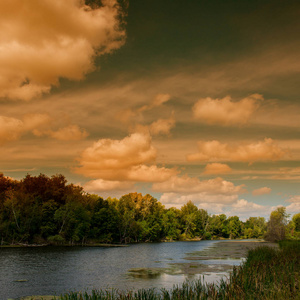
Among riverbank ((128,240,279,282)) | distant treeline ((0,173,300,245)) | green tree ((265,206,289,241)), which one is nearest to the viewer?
riverbank ((128,240,279,282))

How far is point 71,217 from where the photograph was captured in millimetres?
72938

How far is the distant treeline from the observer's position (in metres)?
67.8

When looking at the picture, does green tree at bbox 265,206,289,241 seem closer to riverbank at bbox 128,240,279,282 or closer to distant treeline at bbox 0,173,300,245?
distant treeline at bbox 0,173,300,245

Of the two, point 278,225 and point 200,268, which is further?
point 278,225

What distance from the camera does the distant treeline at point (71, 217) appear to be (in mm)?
67750

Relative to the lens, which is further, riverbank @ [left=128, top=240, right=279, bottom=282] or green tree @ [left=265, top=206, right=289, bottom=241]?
green tree @ [left=265, top=206, right=289, bottom=241]

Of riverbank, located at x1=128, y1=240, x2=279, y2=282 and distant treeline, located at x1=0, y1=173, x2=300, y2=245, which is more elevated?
distant treeline, located at x1=0, y1=173, x2=300, y2=245

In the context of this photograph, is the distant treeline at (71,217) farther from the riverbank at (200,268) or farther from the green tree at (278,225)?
the riverbank at (200,268)

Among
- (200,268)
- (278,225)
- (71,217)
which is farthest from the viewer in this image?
(278,225)

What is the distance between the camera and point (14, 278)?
81.1 ft

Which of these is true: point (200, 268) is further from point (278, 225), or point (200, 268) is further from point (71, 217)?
point (278, 225)

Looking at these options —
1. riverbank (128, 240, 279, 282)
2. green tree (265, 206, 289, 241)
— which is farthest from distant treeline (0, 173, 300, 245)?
riverbank (128, 240, 279, 282)

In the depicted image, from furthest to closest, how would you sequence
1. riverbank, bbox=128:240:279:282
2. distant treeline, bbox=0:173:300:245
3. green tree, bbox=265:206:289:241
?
1. green tree, bbox=265:206:289:241
2. distant treeline, bbox=0:173:300:245
3. riverbank, bbox=128:240:279:282

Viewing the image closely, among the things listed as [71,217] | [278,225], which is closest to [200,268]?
[71,217]
